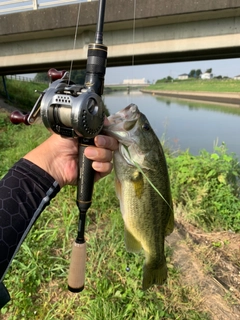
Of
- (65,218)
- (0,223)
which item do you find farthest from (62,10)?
(0,223)

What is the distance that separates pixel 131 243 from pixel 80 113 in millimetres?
1032

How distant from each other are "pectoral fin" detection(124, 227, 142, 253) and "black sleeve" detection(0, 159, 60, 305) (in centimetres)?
55

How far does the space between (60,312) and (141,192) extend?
1.48m

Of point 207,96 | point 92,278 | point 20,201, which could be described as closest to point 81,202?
point 20,201

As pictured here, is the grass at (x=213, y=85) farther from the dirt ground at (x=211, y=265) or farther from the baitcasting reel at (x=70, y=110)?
the baitcasting reel at (x=70, y=110)

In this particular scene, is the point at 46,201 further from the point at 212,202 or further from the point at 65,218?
the point at 212,202

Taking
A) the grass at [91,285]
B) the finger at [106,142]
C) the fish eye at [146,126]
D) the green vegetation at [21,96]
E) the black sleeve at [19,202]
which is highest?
the fish eye at [146,126]

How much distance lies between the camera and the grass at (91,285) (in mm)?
2605

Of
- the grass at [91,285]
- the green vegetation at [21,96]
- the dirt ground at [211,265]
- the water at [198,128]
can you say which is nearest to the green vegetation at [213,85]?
the water at [198,128]

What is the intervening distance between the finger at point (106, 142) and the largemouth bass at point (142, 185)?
0.04 metres

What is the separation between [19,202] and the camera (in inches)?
65.5

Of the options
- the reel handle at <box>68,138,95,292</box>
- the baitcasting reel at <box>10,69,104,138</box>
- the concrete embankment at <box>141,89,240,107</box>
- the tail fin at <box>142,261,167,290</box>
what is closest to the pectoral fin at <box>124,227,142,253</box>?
the tail fin at <box>142,261,167,290</box>

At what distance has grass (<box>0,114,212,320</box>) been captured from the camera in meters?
2.61

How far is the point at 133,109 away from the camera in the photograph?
1.76m
